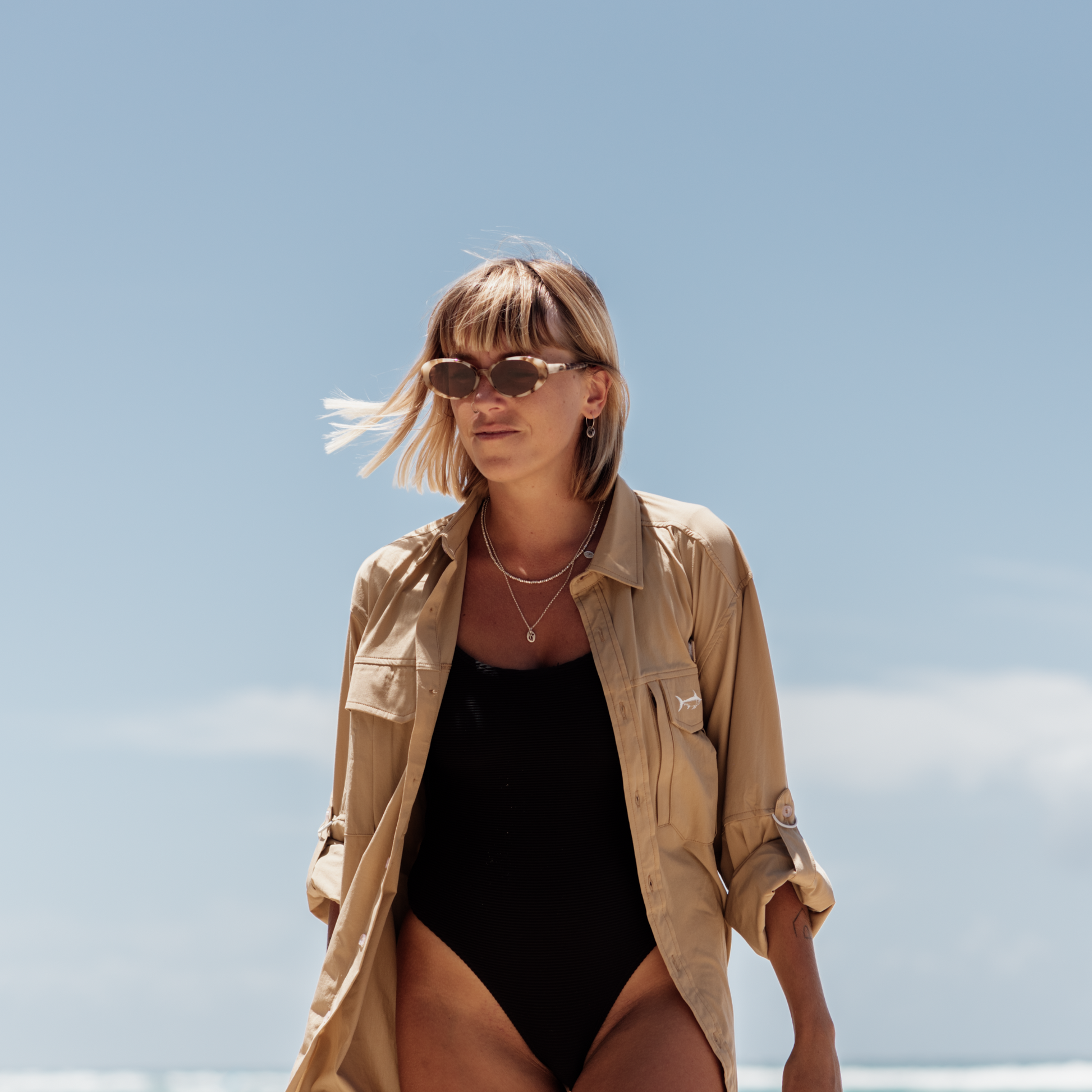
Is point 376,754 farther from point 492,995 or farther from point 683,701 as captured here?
point 683,701

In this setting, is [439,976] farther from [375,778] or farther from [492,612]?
[492,612]

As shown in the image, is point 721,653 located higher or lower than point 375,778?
higher

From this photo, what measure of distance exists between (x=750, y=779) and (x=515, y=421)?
0.88 m

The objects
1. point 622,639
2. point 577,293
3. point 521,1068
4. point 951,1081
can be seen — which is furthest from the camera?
point 951,1081

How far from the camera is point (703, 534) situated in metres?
2.75

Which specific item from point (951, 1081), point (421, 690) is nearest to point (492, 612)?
point (421, 690)

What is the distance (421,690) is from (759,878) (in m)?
0.77

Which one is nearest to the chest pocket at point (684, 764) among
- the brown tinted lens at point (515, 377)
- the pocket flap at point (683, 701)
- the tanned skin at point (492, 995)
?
the pocket flap at point (683, 701)

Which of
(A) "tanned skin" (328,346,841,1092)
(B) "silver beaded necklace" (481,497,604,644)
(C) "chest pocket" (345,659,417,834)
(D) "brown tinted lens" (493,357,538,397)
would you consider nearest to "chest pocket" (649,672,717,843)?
(A) "tanned skin" (328,346,841,1092)

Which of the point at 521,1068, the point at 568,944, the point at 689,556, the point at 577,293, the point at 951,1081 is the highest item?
the point at 577,293

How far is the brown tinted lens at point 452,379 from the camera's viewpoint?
270 cm

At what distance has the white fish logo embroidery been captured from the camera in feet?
8.50

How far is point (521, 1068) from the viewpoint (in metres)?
2.45

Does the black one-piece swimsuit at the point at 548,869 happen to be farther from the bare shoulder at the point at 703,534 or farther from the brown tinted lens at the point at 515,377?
the brown tinted lens at the point at 515,377
